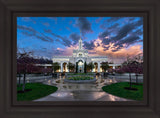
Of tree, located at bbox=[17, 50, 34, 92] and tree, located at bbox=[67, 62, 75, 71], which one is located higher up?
tree, located at bbox=[17, 50, 34, 92]

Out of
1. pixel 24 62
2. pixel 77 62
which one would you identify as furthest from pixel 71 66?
pixel 24 62

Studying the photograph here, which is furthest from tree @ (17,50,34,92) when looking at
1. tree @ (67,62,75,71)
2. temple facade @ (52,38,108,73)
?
tree @ (67,62,75,71)

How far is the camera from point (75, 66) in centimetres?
909

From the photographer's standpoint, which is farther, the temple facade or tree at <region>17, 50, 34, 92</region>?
the temple facade

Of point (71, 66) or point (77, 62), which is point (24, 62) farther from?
point (77, 62)

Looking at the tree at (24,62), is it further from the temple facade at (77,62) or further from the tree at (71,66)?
the tree at (71,66)

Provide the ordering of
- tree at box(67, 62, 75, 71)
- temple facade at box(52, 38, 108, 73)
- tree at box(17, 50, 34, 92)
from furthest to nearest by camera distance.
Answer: tree at box(67, 62, 75, 71) < temple facade at box(52, 38, 108, 73) < tree at box(17, 50, 34, 92)

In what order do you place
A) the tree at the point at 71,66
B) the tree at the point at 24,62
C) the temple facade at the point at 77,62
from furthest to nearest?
the tree at the point at 71,66
the temple facade at the point at 77,62
the tree at the point at 24,62

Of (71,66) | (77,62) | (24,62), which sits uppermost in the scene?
(24,62)

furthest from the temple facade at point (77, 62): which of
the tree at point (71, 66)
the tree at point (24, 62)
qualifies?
the tree at point (24, 62)

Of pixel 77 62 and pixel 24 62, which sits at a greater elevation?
pixel 24 62

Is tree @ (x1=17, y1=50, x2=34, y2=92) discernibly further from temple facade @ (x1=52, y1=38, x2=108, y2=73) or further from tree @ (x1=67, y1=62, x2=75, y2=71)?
tree @ (x1=67, y1=62, x2=75, y2=71)
